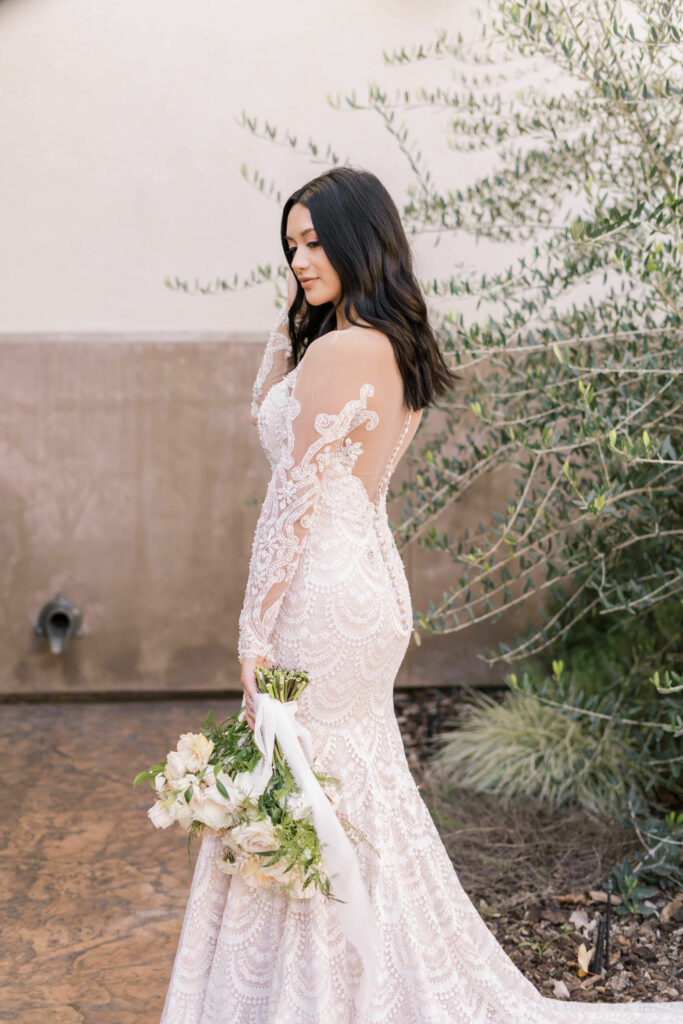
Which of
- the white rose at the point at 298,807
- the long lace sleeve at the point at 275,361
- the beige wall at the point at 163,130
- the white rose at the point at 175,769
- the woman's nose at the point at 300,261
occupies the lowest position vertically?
the white rose at the point at 298,807

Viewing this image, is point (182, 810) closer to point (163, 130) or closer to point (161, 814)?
point (161, 814)

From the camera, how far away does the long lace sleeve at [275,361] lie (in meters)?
2.73

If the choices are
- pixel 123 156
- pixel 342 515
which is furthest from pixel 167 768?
pixel 123 156

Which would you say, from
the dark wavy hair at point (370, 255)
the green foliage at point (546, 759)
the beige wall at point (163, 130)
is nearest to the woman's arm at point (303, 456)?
the dark wavy hair at point (370, 255)

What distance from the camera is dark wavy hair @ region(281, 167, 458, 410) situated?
2295mm

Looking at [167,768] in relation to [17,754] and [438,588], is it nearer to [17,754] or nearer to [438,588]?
[17,754]

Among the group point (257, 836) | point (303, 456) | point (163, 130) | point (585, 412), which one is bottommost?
point (257, 836)

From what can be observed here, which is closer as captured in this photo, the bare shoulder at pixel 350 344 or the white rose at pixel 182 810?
the white rose at pixel 182 810

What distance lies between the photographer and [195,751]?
214 cm

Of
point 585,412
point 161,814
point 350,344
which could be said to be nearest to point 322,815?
point 161,814

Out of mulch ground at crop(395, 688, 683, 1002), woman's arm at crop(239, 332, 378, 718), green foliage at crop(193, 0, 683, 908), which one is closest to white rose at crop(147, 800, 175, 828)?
woman's arm at crop(239, 332, 378, 718)

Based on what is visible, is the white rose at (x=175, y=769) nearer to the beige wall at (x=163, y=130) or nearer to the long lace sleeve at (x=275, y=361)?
the long lace sleeve at (x=275, y=361)

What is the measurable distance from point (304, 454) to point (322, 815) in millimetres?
743

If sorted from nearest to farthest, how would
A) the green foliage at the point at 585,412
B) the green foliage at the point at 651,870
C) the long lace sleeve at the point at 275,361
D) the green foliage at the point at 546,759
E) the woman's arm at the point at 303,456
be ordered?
the woman's arm at the point at 303,456, the long lace sleeve at the point at 275,361, the green foliage at the point at 585,412, the green foliage at the point at 651,870, the green foliage at the point at 546,759
